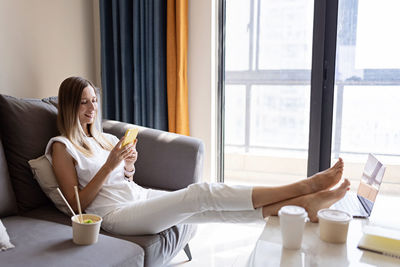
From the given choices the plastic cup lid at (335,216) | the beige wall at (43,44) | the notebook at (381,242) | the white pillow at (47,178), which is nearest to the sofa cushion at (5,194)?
the white pillow at (47,178)

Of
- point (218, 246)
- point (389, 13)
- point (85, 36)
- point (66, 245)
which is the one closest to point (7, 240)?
point (66, 245)

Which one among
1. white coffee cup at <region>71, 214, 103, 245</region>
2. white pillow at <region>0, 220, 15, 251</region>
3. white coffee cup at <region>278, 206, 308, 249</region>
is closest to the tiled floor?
white coffee cup at <region>71, 214, 103, 245</region>

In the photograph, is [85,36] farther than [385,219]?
Yes

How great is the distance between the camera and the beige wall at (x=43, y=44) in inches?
86.7

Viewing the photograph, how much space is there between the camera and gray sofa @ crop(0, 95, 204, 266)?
1314 millimetres

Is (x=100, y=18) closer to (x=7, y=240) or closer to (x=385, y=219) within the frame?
(x=7, y=240)

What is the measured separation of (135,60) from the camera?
9.02 feet

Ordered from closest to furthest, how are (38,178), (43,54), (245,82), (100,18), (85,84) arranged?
(38,178), (85,84), (43,54), (100,18), (245,82)

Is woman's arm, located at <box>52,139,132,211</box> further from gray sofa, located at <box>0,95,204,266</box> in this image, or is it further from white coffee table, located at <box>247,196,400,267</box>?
white coffee table, located at <box>247,196,400,267</box>

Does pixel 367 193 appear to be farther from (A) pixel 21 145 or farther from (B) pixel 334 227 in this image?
(A) pixel 21 145

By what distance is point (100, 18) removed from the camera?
9.12 ft

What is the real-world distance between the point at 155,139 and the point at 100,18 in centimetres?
115

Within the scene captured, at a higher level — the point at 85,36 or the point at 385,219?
the point at 85,36

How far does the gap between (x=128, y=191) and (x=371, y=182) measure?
41.2 inches
